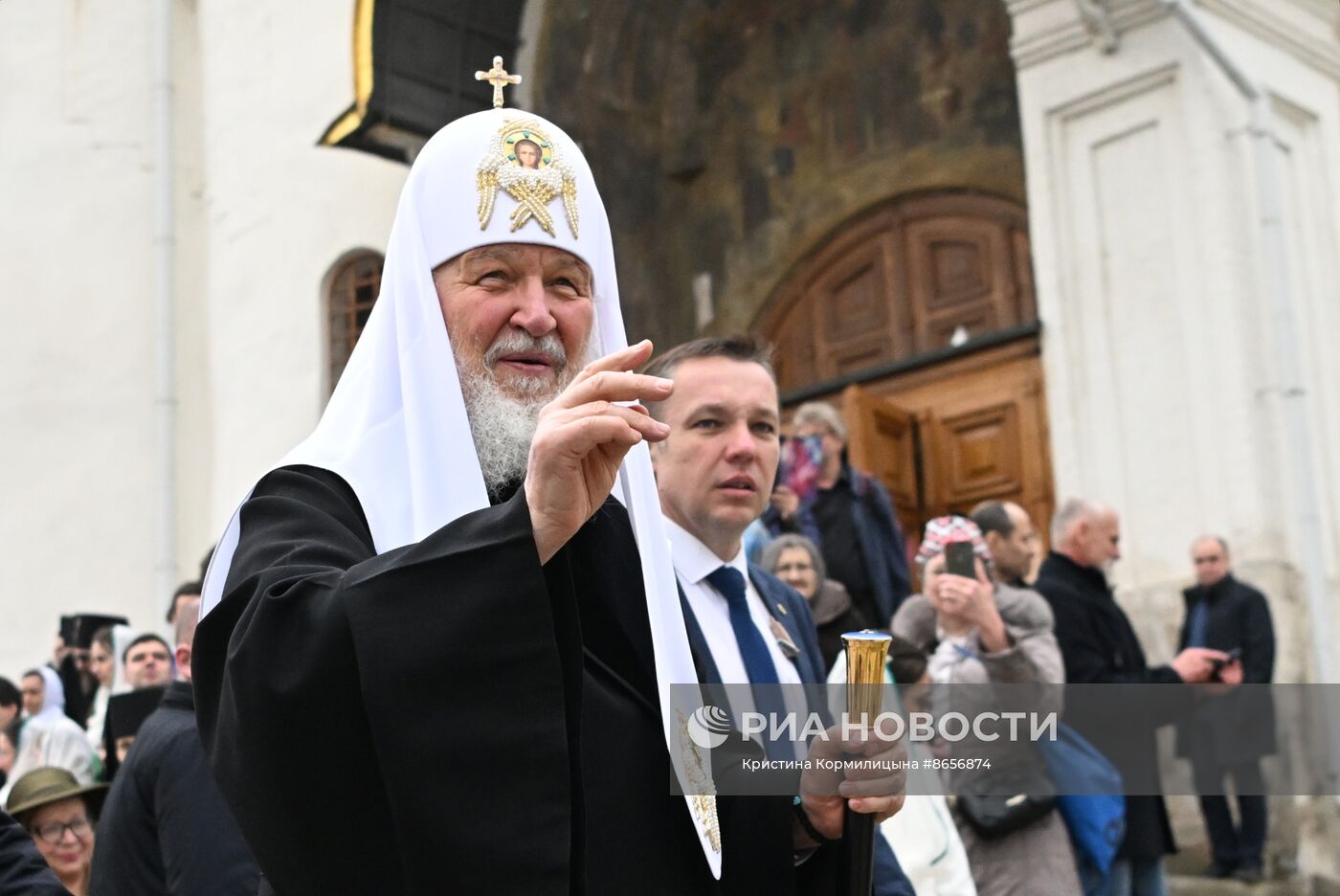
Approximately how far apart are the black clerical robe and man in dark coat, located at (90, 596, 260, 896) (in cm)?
162

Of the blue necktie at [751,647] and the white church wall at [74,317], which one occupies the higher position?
the white church wall at [74,317]

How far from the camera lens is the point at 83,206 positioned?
1420 centimetres

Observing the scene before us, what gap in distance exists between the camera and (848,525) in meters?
7.97

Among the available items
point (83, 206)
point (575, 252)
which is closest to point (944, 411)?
point (83, 206)

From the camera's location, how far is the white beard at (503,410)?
2598mm

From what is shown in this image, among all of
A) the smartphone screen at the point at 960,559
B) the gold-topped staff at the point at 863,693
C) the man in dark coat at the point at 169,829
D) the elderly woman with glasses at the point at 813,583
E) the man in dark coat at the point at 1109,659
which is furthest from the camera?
the elderly woman with glasses at the point at 813,583

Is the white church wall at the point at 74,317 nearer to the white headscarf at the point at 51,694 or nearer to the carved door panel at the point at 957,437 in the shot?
the white headscarf at the point at 51,694

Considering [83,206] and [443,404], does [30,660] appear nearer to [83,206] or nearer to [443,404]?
[83,206]

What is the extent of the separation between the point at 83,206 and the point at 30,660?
377cm

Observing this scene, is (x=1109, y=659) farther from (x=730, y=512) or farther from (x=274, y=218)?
(x=274, y=218)

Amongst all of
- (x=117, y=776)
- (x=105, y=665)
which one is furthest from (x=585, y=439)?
(x=105, y=665)

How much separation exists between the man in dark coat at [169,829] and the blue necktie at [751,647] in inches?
45.7

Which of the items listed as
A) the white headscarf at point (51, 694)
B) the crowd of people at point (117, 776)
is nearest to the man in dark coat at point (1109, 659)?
the crowd of people at point (117, 776)

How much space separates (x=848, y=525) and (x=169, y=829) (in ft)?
15.1
